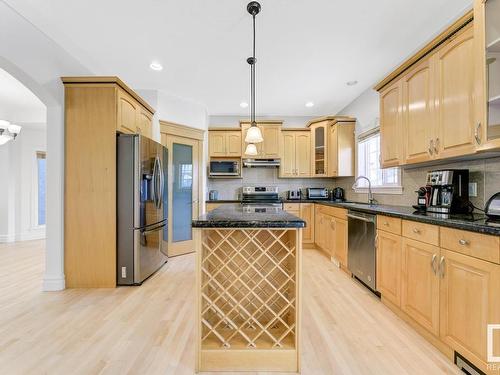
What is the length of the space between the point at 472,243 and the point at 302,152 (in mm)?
3669

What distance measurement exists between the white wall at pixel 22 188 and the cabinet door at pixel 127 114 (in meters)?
3.31

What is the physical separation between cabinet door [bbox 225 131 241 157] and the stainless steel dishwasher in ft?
8.61

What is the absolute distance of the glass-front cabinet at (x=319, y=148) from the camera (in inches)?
180

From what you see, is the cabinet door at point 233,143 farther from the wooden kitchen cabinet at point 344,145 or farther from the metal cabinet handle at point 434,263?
the metal cabinet handle at point 434,263

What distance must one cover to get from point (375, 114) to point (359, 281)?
2.42 meters

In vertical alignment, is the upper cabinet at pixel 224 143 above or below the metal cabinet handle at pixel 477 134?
above

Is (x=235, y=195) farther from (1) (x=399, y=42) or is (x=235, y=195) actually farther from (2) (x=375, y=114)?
(1) (x=399, y=42)

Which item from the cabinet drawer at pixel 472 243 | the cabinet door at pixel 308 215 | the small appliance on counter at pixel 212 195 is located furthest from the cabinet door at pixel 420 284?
the small appliance on counter at pixel 212 195

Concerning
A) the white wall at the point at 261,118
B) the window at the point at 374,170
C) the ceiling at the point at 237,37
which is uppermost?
the ceiling at the point at 237,37

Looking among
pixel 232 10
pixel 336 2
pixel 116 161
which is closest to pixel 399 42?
pixel 336 2

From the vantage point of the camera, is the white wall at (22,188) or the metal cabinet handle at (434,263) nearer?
the metal cabinet handle at (434,263)

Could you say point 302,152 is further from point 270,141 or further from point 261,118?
point 261,118

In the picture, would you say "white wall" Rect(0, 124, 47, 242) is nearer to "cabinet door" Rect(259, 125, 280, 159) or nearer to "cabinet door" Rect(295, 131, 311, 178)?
"cabinet door" Rect(259, 125, 280, 159)

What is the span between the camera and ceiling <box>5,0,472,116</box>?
2.04m
